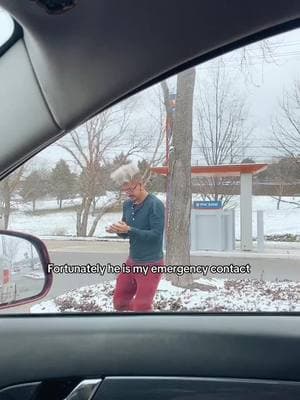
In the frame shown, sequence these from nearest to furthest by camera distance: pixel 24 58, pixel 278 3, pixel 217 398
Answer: pixel 278 3
pixel 24 58
pixel 217 398

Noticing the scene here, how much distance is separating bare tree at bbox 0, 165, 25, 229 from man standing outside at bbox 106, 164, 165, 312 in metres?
0.43

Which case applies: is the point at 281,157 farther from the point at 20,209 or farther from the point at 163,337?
the point at 20,209

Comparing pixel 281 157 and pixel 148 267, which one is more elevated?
pixel 281 157

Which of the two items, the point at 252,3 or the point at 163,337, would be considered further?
the point at 163,337

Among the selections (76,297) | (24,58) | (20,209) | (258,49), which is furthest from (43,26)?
(76,297)

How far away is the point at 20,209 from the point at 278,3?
133 cm

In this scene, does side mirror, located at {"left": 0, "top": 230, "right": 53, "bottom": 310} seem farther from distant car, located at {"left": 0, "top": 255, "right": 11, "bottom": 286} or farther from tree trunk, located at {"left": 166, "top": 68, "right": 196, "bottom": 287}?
tree trunk, located at {"left": 166, "top": 68, "right": 196, "bottom": 287}

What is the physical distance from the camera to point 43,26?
4.93 ft

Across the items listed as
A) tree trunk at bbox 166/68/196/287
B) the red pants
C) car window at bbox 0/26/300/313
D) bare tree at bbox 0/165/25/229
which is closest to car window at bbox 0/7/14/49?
bare tree at bbox 0/165/25/229

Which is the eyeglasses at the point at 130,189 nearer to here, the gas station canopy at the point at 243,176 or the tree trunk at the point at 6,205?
the gas station canopy at the point at 243,176

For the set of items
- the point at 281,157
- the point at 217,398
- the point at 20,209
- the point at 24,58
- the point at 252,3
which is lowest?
the point at 217,398

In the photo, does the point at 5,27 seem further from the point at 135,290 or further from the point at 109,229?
the point at 135,290

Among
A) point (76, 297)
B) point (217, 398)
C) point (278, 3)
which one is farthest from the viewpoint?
point (76, 297)

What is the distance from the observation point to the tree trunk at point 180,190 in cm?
235
